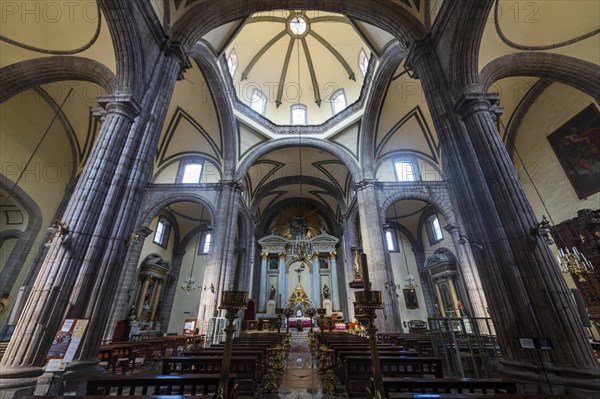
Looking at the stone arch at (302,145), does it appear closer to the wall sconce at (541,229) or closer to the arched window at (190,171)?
the arched window at (190,171)

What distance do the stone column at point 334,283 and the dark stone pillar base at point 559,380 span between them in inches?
691

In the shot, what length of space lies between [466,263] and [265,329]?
12.6 meters

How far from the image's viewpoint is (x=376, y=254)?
1199cm

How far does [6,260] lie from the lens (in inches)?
408

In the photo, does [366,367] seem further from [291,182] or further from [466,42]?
[291,182]

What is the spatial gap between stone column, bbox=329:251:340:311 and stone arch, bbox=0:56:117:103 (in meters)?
19.3

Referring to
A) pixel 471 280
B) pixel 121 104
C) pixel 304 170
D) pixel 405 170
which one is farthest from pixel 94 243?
pixel 304 170

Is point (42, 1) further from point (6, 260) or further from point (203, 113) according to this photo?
point (6, 260)

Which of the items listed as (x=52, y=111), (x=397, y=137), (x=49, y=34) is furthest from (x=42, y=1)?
(x=397, y=137)

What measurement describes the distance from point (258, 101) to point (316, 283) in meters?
15.1

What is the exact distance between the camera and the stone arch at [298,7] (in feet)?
23.8

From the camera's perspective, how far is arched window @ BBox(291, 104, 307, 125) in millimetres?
18062

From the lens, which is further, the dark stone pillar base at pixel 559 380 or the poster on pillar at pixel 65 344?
the dark stone pillar base at pixel 559 380

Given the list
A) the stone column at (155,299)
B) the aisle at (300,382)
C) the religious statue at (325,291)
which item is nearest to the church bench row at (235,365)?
the aisle at (300,382)
